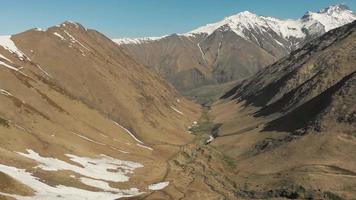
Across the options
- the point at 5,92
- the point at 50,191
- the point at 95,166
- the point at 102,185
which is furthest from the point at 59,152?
the point at 5,92

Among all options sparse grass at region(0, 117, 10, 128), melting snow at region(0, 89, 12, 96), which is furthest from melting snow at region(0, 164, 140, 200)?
melting snow at region(0, 89, 12, 96)

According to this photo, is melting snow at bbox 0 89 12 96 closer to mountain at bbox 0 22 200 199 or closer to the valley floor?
mountain at bbox 0 22 200 199

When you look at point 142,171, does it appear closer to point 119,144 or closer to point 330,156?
point 119,144

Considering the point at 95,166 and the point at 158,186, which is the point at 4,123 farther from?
the point at 158,186

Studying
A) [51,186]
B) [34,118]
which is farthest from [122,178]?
[34,118]

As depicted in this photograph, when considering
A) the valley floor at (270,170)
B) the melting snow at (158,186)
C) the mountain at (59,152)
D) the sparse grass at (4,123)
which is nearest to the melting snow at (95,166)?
the mountain at (59,152)

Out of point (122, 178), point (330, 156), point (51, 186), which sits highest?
point (330, 156)

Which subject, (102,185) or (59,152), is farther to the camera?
(59,152)

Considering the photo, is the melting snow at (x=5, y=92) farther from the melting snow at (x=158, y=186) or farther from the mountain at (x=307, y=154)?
the mountain at (x=307, y=154)
